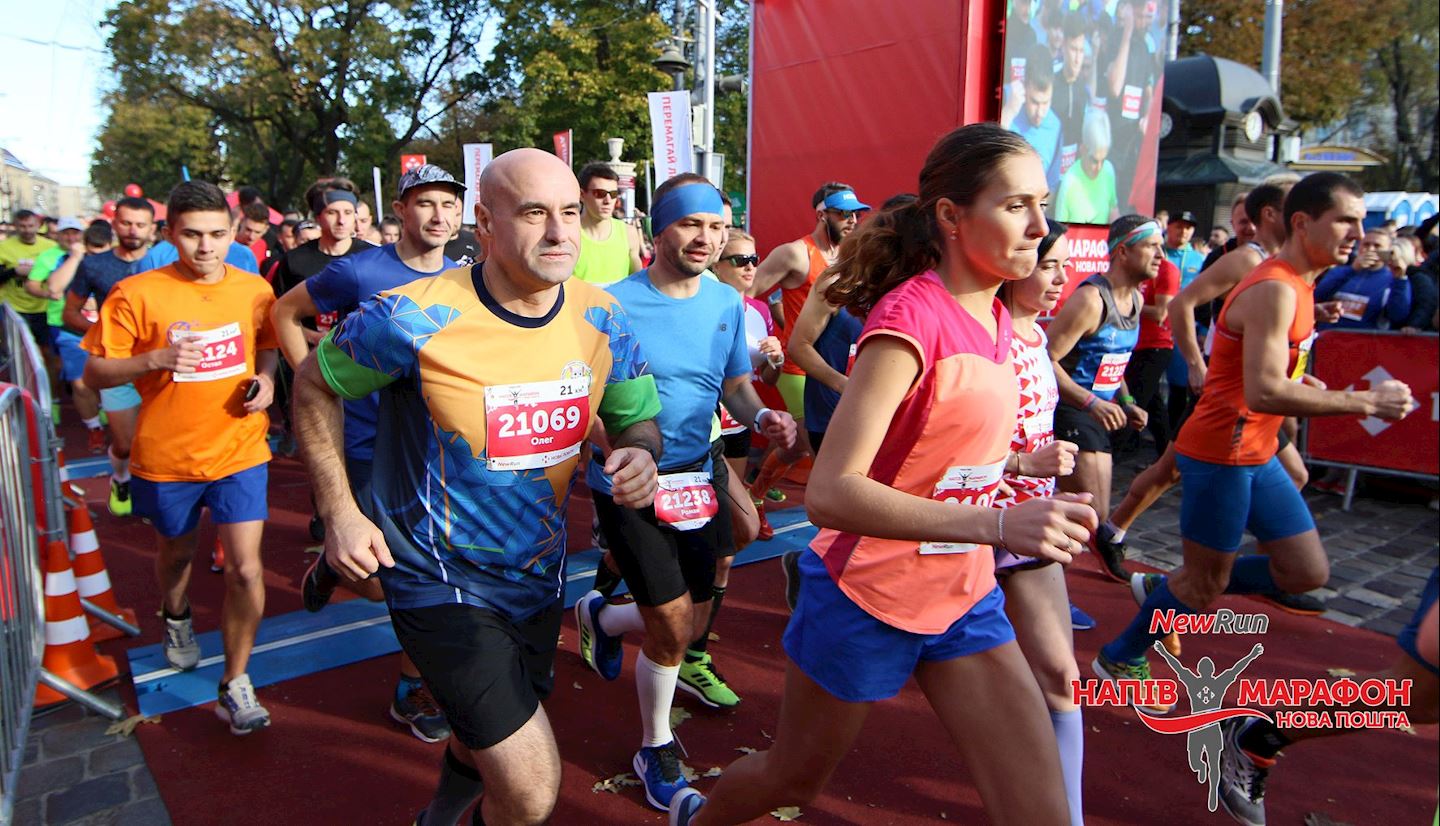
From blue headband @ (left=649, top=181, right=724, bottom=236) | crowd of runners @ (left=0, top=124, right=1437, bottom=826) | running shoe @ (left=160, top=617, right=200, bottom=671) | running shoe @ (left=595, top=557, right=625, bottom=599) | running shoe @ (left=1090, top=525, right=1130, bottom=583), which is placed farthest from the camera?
running shoe @ (left=1090, top=525, right=1130, bottom=583)

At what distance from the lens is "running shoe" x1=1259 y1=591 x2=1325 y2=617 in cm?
520

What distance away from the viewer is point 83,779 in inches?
137

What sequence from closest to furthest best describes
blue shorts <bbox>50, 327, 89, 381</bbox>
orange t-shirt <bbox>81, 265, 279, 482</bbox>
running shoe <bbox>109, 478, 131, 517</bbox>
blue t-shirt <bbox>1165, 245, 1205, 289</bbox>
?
orange t-shirt <bbox>81, 265, 279, 482</bbox>, running shoe <bbox>109, 478, 131, 517</bbox>, blue shorts <bbox>50, 327, 89, 381</bbox>, blue t-shirt <bbox>1165, 245, 1205, 289</bbox>

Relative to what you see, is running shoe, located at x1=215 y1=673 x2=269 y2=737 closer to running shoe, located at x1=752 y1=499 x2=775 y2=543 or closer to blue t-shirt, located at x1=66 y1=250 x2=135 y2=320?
running shoe, located at x1=752 y1=499 x2=775 y2=543

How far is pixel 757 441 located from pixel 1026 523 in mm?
7495

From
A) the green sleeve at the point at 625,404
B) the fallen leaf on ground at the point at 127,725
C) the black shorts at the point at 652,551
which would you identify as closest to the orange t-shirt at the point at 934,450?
the green sleeve at the point at 625,404

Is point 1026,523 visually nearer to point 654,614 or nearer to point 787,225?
point 654,614

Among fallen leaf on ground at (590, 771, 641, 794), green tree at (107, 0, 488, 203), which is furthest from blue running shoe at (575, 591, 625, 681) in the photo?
green tree at (107, 0, 488, 203)

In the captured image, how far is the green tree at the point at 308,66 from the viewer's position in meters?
23.2

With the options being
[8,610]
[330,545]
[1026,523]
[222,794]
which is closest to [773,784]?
[1026,523]

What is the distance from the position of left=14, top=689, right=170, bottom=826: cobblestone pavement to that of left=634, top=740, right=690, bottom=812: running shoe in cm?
161

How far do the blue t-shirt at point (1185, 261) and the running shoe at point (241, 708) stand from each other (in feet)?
29.4

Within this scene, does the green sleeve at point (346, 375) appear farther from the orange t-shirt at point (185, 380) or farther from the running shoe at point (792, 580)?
the orange t-shirt at point (185, 380)

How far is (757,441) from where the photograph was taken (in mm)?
9273
